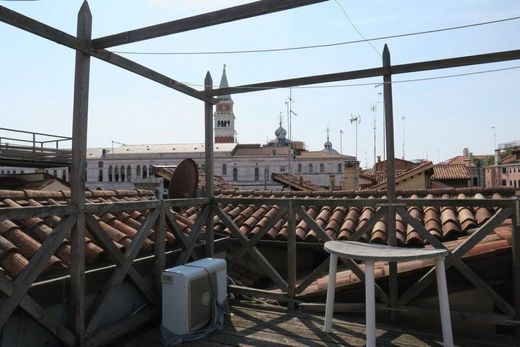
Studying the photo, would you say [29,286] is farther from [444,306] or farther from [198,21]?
[444,306]

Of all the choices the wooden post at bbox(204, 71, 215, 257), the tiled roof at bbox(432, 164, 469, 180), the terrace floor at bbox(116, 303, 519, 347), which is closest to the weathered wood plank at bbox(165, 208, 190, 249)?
the wooden post at bbox(204, 71, 215, 257)

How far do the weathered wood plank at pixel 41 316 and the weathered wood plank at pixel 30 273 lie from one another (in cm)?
4

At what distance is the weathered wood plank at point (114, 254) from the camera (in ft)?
11.4

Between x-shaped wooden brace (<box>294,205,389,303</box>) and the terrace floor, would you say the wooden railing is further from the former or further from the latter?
the terrace floor

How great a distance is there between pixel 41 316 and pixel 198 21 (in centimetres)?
279

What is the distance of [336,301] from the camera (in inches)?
195

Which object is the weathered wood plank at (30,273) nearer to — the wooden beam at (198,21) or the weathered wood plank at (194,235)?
the wooden beam at (198,21)

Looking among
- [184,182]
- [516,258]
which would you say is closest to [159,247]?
[184,182]

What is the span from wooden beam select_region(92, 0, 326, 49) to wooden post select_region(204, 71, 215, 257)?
67.1 inches

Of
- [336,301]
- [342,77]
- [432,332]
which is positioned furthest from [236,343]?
[342,77]

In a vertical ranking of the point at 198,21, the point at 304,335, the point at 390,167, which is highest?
the point at 198,21

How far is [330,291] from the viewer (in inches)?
155

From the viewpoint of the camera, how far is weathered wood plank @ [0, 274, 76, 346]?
2805mm

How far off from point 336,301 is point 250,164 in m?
77.5
